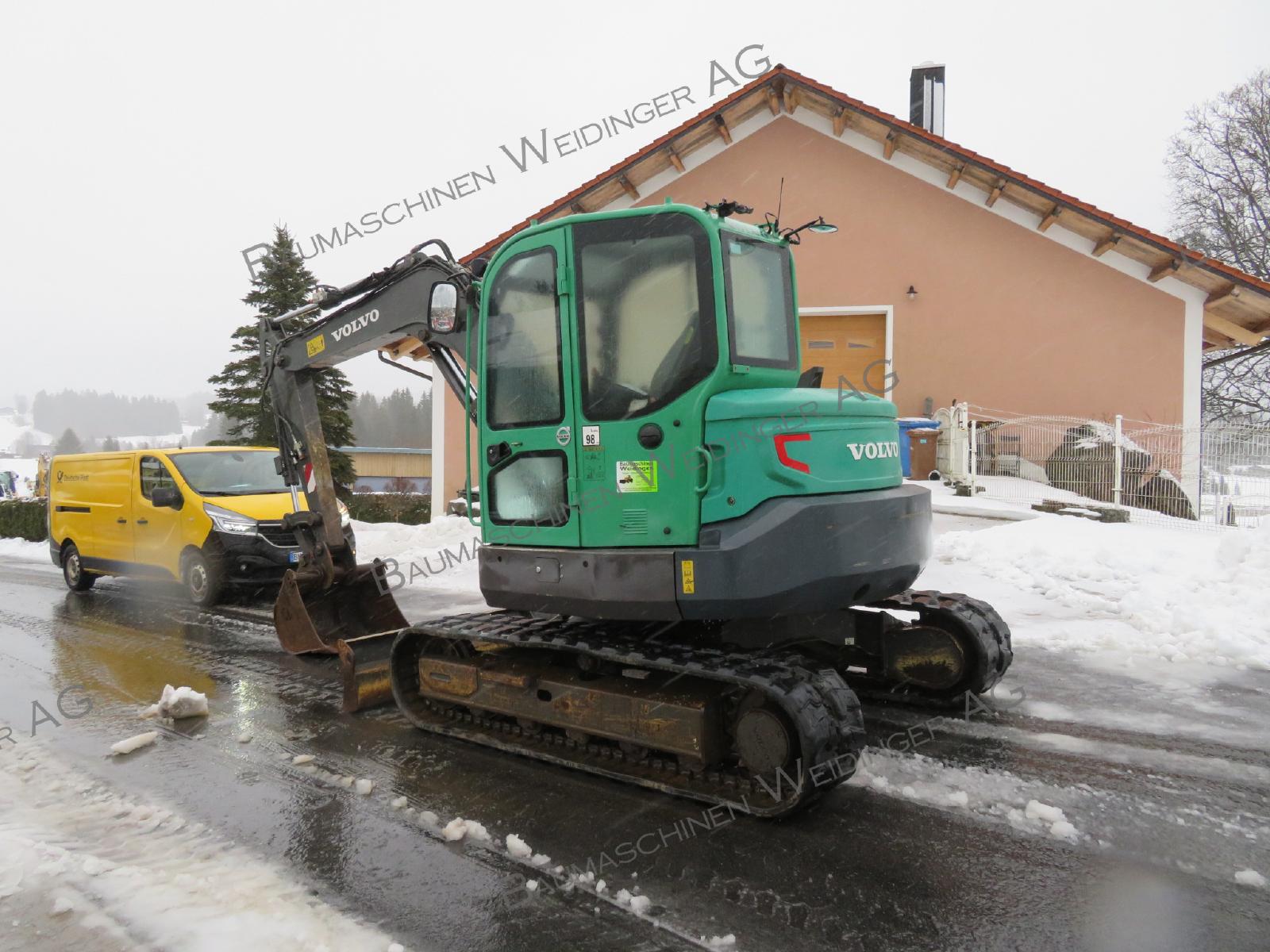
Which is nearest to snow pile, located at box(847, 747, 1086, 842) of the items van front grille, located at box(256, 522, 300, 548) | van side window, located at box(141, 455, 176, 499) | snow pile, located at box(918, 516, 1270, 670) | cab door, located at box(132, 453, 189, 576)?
snow pile, located at box(918, 516, 1270, 670)

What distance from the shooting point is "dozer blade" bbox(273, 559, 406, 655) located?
6332mm

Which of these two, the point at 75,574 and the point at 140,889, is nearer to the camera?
the point at 140,889

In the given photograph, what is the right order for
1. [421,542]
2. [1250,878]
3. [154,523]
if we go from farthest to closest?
[421,542] < [154,523] < [1250,878]

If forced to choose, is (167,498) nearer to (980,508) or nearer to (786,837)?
(786,837)

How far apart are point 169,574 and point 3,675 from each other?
348cm

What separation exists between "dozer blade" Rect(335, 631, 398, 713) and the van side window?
5.90m

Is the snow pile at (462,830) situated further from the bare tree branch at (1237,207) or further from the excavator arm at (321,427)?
the bare tree branch at (1237,207)

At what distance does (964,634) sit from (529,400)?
2854 mm

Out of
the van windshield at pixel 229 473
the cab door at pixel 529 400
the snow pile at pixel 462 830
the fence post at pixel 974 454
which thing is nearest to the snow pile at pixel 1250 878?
the snow pile at pixel 462 830

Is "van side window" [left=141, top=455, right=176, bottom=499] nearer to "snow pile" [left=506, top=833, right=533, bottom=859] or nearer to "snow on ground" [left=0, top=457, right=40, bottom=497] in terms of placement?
"snow pile" [left=506, top=833, right=533, bottom=859]

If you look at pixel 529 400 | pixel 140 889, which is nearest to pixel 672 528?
pixel 529 400

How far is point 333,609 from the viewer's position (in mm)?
6746

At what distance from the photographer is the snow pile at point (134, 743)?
489 cm

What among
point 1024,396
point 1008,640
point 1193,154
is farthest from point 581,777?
point 1193,154
